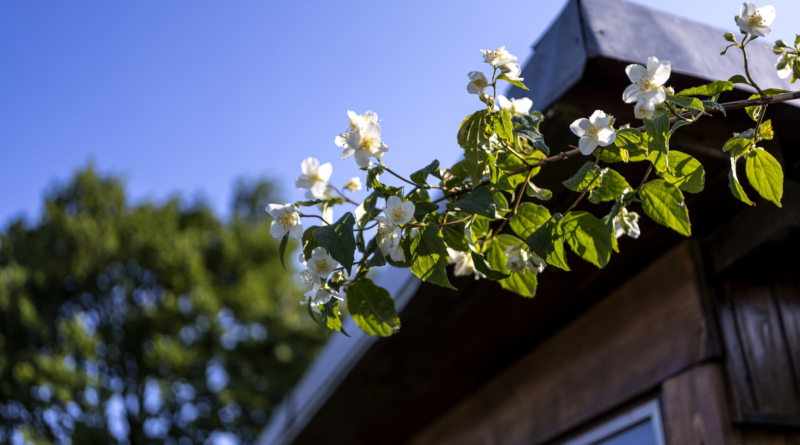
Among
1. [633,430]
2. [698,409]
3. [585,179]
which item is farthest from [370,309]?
[633,430]

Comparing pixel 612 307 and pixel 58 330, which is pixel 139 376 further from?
pixel 612 307

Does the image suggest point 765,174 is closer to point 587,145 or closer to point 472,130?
point 587,145

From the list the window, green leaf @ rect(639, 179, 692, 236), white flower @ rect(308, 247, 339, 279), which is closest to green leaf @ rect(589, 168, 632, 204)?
green leaf @ rect(639, 179, 692, 236)

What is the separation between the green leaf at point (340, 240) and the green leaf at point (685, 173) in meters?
0.41

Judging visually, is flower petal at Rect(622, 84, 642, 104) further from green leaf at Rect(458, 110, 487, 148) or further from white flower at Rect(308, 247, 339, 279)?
white flower at Rect(308, 247, 339, 279)

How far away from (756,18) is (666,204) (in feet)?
0.82

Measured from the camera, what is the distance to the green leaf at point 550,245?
770 millimetres

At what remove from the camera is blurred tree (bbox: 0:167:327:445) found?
10.5 m

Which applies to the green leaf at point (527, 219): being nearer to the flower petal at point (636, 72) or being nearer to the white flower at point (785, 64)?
the flower petal at point (636, 72)

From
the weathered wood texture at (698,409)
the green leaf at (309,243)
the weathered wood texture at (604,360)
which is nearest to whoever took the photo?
the green leaf at (309,243)

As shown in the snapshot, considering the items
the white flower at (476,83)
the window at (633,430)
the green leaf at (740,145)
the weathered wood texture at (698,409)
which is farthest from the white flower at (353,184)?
the window at (633,430)

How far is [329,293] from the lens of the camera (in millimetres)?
811

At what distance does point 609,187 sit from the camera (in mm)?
854

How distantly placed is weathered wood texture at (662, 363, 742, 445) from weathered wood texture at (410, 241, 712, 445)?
37mm
